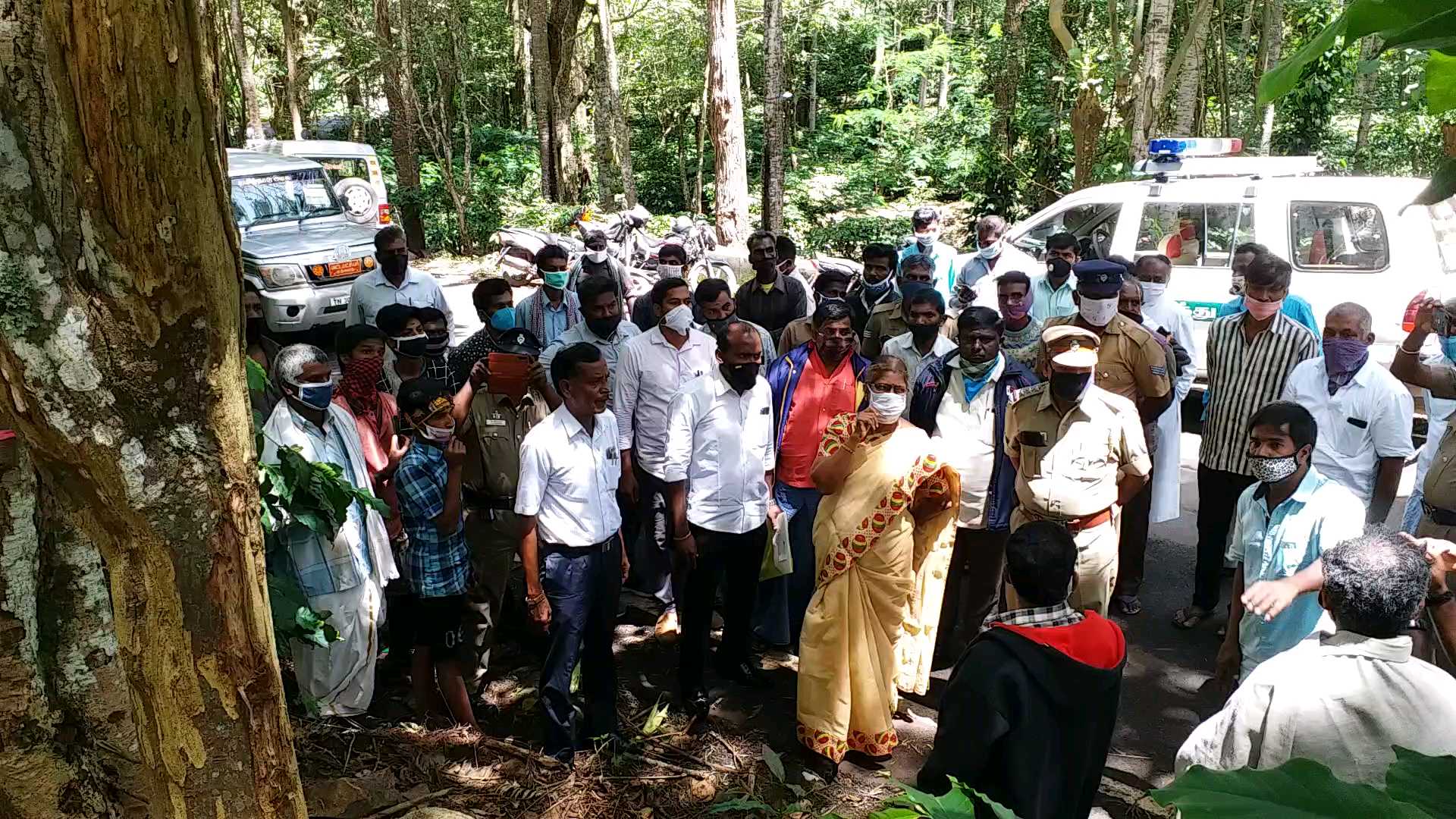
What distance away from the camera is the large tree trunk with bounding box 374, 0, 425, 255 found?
1603cm

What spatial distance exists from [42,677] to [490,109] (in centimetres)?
2621

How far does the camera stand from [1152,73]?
11812mm

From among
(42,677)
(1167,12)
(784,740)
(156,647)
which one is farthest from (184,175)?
(1167,12)

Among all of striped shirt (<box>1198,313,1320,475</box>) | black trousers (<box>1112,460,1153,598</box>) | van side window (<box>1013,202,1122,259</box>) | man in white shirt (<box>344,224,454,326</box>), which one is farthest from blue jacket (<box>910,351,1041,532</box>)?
van side window (<box>1013,202,1122,259</box>)

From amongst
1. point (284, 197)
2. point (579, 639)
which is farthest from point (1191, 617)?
point (284, 197)

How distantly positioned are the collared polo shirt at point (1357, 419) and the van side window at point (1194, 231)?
3067 mm

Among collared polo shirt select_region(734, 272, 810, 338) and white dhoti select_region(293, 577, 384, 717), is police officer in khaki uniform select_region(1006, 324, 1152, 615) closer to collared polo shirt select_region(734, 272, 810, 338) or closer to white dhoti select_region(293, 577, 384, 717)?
white dhoti select_region(293, 577, 384, 717)

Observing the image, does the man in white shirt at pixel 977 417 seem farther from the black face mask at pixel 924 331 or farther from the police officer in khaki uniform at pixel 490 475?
the police officer in khaki uniform at pixel 490 475

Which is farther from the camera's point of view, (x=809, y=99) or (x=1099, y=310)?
(x=809, y=99)

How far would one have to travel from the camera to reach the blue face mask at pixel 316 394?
391cm

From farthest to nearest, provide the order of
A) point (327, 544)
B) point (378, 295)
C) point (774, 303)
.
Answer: point (774, 303) → point (378, 295) → point (327, 544)

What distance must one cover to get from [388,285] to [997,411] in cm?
397

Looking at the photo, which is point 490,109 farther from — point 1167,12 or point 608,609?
point 608,609

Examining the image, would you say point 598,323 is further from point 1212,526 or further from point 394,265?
point 1212,526
